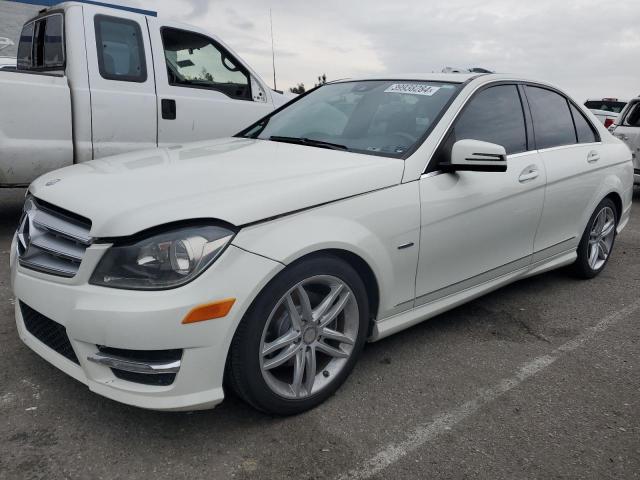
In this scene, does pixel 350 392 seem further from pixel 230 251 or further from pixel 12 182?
pixel 12 182

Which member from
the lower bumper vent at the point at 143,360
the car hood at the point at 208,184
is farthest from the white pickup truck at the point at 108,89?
the lower bumper vent at the point at 143,360

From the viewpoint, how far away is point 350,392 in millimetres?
2801

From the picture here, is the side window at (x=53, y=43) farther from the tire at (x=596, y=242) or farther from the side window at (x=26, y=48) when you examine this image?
the tire at (x=596, y=242)

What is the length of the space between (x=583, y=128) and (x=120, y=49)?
4.15 meters

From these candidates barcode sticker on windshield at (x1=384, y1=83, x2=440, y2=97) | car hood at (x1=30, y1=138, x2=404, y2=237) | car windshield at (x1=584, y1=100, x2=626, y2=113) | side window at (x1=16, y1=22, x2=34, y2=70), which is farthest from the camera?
car windshield at (x1=584, y1=100, x2=626, y2=113)

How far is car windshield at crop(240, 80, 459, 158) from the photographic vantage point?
10.3 feet

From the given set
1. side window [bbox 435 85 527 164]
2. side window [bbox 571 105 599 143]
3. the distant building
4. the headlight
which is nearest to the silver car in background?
side window [bbox 571 105 599 143]

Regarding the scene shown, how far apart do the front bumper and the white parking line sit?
2.17 feet

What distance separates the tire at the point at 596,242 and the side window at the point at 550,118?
684mm

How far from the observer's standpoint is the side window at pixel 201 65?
18.9ft

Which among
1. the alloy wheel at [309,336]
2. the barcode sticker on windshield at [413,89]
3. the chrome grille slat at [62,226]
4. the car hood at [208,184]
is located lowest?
the alloy wheel at [309,336]

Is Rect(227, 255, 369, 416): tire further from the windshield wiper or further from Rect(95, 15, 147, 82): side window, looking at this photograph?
Rect(95, 15, 147, 82): side window

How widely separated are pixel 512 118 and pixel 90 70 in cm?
372

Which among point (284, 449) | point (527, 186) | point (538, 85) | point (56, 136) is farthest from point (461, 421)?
point (56, 136)
